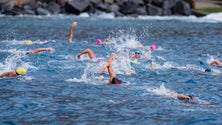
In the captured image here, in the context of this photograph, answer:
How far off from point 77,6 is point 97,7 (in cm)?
277

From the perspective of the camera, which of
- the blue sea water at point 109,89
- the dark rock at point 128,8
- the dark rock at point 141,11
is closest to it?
the blue sea water at point 109,89

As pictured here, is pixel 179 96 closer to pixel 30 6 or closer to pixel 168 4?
pixel 30 6

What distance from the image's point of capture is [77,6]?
199ft

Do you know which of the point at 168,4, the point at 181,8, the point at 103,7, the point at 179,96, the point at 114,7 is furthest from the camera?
the point at 168,4

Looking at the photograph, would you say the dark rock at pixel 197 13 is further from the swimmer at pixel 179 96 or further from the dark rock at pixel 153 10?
the swimmer at pixel 179 96

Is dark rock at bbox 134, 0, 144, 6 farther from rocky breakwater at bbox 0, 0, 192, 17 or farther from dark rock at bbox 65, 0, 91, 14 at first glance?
dark rock at bbox 65, 0, 91, 14

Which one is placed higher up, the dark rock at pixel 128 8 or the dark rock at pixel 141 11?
the dark rock at pixel 128 8

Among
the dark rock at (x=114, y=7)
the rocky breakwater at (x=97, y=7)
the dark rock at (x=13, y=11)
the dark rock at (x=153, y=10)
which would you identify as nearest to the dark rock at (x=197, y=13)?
the rocky breakwater at (x=97, y=7)

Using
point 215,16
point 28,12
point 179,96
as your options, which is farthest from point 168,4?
point 179,96

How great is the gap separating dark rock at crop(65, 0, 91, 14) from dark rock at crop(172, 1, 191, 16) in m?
10.7

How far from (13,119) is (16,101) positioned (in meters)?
1.82

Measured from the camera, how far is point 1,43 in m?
29.2

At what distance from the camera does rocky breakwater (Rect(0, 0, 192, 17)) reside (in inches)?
2397

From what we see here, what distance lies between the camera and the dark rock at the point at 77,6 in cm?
6048
